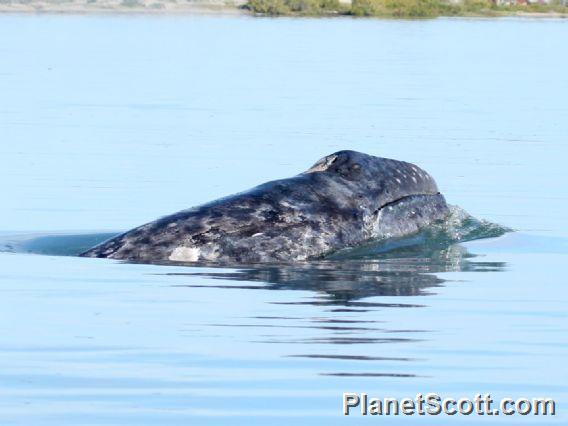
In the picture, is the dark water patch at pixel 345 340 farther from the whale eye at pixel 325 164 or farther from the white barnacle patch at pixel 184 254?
the whale eye at pixel 325 164

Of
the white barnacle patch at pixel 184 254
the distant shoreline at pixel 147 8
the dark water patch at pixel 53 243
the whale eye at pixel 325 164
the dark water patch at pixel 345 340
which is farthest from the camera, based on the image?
the distant shoreline at pixel 147 8

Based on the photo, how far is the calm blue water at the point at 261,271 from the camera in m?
10.1

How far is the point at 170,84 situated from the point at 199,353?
2924 cm

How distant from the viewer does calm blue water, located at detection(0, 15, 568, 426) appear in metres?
10.1

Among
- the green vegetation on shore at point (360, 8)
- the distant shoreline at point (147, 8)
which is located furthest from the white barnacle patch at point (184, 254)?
the green vegetation on shore at point (360, 8)

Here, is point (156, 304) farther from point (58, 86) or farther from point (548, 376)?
point (58, 86)

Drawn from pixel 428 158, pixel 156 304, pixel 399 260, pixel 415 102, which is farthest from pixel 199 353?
pixel 415 102

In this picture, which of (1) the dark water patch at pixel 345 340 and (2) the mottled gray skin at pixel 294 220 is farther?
(2) the mottled gray skin at pixel 294 220

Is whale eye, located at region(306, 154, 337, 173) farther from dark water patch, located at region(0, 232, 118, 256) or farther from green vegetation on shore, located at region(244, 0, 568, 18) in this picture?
green vegetation on shore, located at region(244, 0, 568, 18)

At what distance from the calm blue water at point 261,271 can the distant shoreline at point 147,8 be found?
5220 centimetres

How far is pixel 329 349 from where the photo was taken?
36.4ft

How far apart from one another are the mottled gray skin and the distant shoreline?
78.9 metres

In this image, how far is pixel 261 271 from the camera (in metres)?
14.3

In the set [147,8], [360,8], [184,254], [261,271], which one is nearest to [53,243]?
[184,254]
